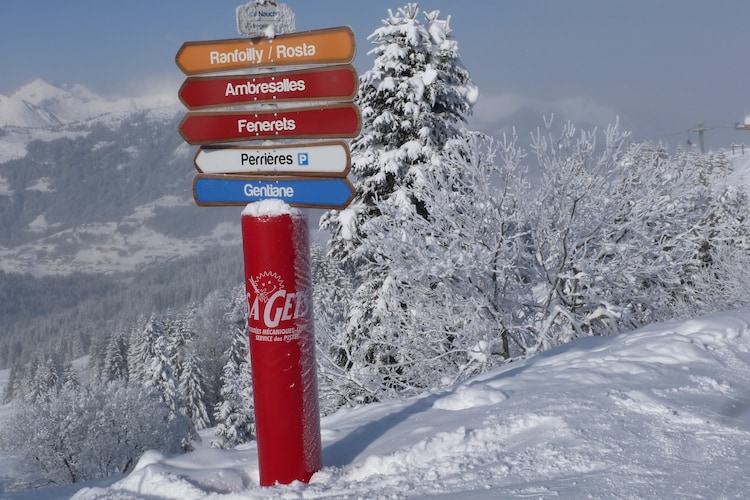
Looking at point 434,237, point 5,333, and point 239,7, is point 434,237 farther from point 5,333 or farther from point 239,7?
point 5,333

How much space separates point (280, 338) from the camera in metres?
3.92

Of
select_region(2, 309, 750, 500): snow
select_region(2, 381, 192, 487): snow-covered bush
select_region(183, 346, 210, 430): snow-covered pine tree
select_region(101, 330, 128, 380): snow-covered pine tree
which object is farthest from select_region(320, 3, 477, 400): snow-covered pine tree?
select_region(101, 330, 128, 380): snow-covered pine tree

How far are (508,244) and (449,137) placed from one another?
3652mm

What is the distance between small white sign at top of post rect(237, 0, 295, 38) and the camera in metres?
4.02

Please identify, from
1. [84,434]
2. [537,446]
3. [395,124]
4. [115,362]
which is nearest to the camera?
[537,446]

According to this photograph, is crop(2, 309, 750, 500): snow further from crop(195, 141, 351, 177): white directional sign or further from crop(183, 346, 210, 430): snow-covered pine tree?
crop(183, 346, 210, 430): snow-covered pine tree

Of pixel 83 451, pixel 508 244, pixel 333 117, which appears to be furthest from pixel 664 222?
pixel 83 451

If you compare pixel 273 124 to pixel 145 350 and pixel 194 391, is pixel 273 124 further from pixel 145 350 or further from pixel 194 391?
pixel 145 350

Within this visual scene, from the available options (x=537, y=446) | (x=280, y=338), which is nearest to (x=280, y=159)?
(x=280, y=338)

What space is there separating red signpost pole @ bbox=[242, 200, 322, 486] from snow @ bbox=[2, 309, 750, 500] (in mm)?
195

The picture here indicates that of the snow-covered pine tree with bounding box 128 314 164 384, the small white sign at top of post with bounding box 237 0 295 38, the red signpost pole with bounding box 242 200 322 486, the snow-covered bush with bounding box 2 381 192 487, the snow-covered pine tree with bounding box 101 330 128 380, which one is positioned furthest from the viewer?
the snow-covered pine tree with bounding box 101 330 128 380

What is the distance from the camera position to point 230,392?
44.3 metres

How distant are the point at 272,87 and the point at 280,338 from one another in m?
1.57

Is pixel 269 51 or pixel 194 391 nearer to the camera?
pixel 269 51
